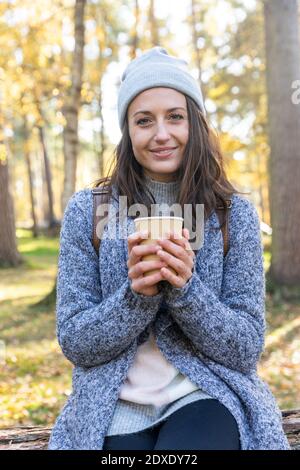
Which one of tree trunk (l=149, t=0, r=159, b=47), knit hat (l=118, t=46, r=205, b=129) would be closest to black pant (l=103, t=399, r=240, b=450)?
knit hat (l=118, t=46, r=205, b=129)

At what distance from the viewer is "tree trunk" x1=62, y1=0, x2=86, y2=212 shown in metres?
7.71

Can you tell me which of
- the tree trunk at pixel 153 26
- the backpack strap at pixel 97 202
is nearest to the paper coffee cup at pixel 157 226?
the backpack strap at pixel 97 202

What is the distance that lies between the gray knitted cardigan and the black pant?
44 mm

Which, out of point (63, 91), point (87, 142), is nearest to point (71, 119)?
point (63, 91)

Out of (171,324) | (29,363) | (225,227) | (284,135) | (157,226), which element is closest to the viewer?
(157,226)

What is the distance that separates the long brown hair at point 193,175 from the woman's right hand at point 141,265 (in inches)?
19.2

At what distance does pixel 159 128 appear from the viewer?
2236mm

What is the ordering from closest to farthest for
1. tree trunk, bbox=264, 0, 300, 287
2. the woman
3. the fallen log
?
the woman → the fallen log → tree trunk, bbox=264, 0, 300, 287

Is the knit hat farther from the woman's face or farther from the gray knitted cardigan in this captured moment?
the gray knitted cardigan

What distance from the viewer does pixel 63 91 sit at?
923 cm

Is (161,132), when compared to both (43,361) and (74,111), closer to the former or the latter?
(43,361)

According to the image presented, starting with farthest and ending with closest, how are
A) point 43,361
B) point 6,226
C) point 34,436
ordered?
1. point 6,226
2. point 43,361
3. point 34,436

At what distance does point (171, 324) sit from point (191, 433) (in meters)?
0.40

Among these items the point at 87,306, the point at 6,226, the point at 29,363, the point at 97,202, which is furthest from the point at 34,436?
the point at 6,226
